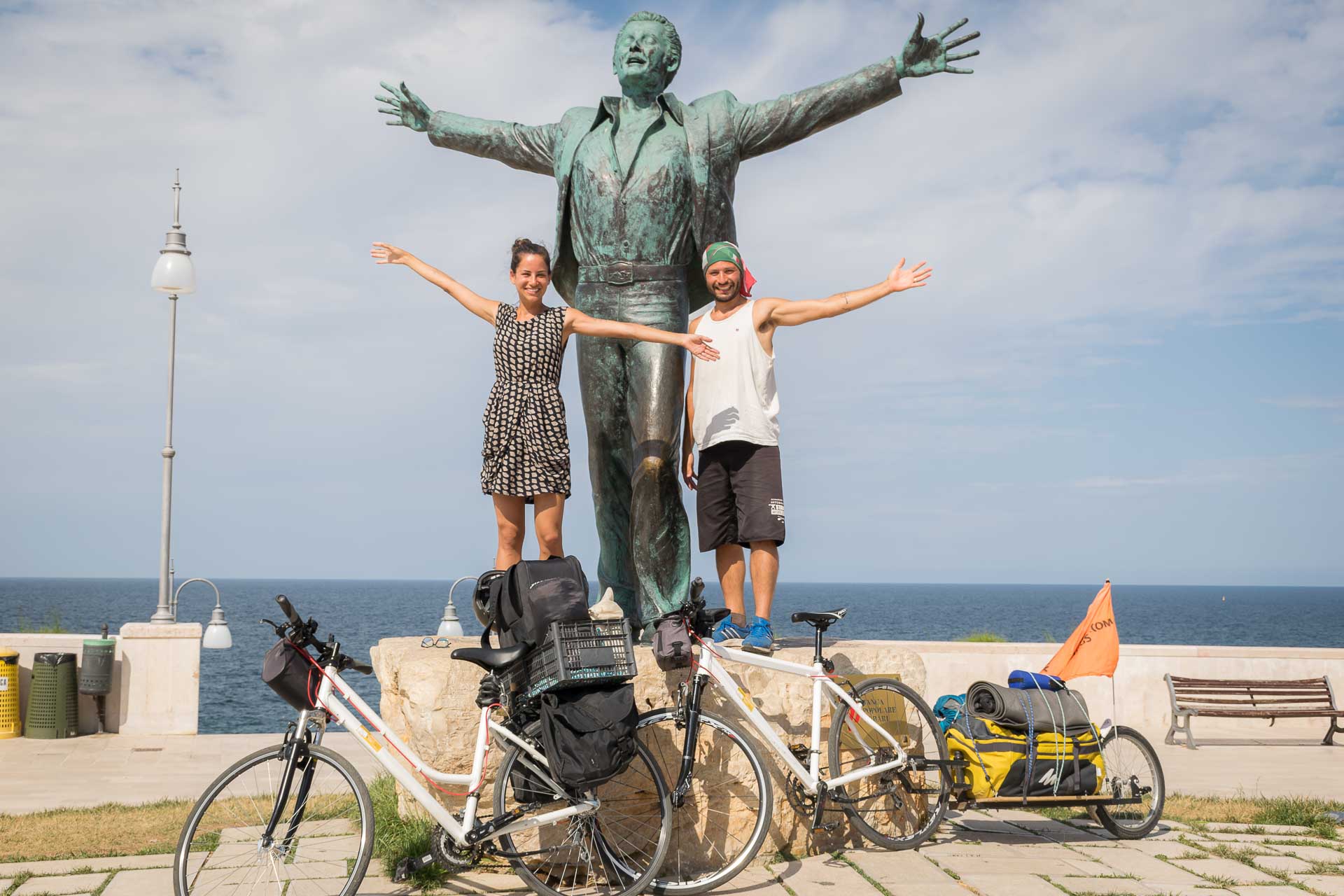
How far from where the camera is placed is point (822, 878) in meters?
5.15

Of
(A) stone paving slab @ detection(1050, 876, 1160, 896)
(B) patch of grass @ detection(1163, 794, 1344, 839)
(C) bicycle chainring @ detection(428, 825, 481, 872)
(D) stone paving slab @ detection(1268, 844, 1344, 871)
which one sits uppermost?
(C) bicycle chainring @ detection(428, 825, 481, 872)

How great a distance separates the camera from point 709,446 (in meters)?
5.93

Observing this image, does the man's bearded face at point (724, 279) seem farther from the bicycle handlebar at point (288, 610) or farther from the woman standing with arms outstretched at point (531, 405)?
the bicycle handlebar at point (288, 610)

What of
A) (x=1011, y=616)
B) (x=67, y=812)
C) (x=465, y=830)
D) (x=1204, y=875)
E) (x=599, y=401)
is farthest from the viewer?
(x=1011, y=616)

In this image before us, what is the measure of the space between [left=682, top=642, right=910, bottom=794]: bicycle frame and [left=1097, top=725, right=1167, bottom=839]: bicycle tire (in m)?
1.37

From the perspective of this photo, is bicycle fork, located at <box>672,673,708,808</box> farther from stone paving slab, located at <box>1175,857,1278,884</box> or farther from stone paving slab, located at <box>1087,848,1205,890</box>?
stone paving slab, located at <box>1175,857,1278,884</box>

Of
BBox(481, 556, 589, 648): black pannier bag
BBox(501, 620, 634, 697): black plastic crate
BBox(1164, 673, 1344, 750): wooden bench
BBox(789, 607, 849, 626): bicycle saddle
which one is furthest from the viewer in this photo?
BBox(1164, 673, 1344, 750): wooden bench

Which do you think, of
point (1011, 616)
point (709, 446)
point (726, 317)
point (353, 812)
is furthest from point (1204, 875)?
point (1011, 616)

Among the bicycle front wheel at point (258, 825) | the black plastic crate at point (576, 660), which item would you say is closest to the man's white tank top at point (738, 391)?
the black plastic crate at point (576, 660)

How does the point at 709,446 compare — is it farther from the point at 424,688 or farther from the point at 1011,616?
the point at 1011,616

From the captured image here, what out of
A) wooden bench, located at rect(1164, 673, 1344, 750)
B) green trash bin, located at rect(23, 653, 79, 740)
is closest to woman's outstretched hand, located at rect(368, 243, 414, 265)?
green trash bin, located at rect(23, 653, 79, 740)

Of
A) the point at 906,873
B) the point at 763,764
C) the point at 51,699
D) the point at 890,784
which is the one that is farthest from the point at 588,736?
the point at 51,699

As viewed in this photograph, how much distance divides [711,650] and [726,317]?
5.74 ft

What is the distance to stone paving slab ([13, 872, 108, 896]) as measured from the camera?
503 cm
